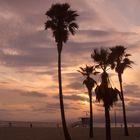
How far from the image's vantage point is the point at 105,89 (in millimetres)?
45656

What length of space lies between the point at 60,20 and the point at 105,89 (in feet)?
34.1

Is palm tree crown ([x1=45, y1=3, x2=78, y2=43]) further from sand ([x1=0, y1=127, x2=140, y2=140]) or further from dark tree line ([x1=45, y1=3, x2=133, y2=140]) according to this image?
sand ([x1=0, y1=127, x2=140, y2=140])

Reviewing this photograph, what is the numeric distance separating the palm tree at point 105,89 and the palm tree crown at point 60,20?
5.11 m

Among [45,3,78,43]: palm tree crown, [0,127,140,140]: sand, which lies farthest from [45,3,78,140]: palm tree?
[0,127,140,140]: sand

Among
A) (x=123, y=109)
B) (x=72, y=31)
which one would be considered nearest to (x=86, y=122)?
(x=123, y=109)

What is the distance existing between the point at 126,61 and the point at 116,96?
19.7m

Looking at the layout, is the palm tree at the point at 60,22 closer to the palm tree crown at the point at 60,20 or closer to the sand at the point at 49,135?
the palm tree crown at the point at 60,20

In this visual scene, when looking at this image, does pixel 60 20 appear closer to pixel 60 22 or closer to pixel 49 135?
pixel 60 22

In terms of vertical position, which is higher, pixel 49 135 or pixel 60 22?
pixel 60 22

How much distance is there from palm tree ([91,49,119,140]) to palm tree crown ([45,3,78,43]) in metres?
5.11

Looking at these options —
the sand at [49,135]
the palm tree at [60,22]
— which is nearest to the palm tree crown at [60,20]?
the palm tree at [60,22]

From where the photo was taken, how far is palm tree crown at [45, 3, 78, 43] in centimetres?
4794

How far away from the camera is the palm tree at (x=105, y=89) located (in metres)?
45.5

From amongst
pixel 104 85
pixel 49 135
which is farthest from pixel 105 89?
pixel 49 135
